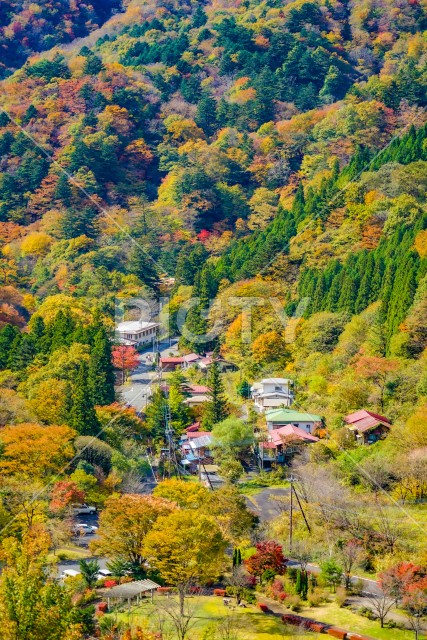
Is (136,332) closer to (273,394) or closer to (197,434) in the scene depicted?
(273,394)

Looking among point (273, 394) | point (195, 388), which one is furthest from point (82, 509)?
point (195, 388)

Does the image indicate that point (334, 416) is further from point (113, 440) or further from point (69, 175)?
point (69, 175)

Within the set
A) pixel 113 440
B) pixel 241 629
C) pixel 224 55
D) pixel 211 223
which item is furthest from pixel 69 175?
pixel 241 629

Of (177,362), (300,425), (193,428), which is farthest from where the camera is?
(177,362)

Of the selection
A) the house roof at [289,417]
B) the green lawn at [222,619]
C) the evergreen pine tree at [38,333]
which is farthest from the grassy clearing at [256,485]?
the evergreen pine tree at [38,333]

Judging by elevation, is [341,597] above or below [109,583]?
below

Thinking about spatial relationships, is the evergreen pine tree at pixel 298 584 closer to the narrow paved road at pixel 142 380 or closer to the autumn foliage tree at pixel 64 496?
the autumn foliage tree at pixel 64 496
